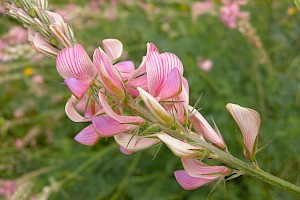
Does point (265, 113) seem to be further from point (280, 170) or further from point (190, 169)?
point (190, 169)

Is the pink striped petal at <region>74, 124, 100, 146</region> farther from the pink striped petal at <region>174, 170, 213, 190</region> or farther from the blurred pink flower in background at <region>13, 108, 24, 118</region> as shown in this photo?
Answer: the blurred pink flower in background at <region>13, 108, 24, 118</region>

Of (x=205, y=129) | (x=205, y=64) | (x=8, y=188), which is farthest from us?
(x=205, y=64)

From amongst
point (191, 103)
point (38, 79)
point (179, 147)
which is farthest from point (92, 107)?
point (38, 79)

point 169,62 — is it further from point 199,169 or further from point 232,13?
point 232,13

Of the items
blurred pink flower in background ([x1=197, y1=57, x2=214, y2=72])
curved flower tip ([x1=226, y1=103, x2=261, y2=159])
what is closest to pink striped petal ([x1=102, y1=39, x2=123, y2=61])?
curved flower tip ([x1=226, y1=103, x2=261, y2=159])

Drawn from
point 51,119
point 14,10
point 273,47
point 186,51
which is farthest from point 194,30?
point 14,10

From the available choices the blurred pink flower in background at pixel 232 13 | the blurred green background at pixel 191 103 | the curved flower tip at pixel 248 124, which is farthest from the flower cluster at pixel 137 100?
the blurred pink flower in background at pixel 232 13

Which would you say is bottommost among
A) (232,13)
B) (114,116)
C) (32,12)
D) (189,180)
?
(232,13)

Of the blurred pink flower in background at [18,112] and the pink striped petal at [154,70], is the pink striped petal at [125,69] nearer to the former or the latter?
the pink striped petal at [154,70]
